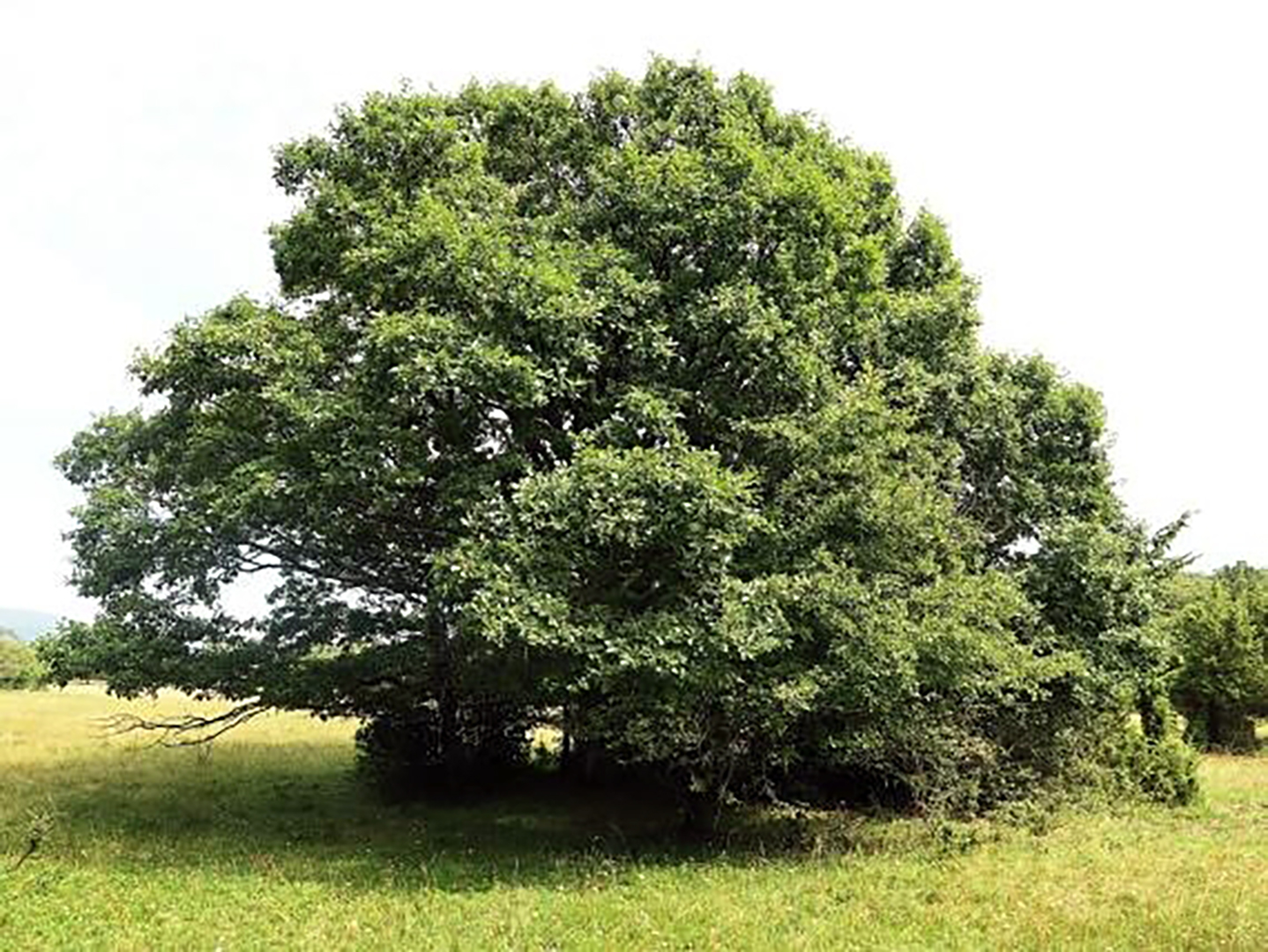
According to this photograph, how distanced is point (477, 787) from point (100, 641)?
970 cm

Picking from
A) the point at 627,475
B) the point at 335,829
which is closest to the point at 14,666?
the point at 335,829

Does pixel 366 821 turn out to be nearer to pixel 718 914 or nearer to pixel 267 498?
pixel 267 498

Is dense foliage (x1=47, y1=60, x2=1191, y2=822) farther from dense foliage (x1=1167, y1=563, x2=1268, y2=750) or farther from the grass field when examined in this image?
dense foliage (x1=1167, y1=563, x2=1268, y2=750)

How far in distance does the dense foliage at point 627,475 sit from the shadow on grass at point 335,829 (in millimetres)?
1724

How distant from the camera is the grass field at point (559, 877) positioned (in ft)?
40.9

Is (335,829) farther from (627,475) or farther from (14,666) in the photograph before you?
(14,666)

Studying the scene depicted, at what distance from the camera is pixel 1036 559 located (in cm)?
2255

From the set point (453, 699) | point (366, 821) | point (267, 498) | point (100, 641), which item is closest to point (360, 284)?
point (267, 498)

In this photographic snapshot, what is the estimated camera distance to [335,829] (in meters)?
20.9

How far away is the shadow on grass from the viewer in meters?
16.7

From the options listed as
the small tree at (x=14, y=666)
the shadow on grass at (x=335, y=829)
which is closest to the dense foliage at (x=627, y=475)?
the shadow on grass at (x=335, y=829)

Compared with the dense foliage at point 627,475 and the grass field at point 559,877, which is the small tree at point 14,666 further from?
the dense foliage at point 627,475

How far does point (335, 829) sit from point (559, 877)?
6.81m

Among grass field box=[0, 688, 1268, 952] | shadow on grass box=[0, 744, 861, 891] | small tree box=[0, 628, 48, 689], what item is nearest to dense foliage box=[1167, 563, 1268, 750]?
grass field box=[0, 688, 1268, 952]
